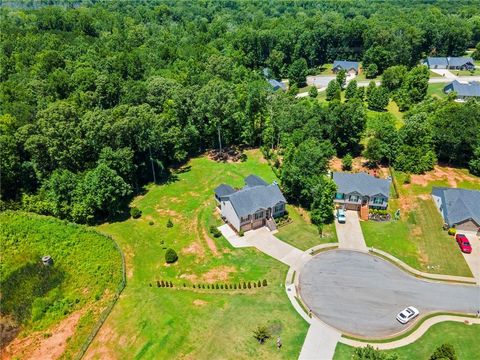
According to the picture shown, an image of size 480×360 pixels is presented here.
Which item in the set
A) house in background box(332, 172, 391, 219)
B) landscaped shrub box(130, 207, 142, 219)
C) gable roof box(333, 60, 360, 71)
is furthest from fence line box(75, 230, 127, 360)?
gable roof box(333, 60, 360, 71)

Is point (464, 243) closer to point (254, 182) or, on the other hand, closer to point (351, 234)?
point (351, 234)

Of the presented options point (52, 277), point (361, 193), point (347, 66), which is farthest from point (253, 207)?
point (347, 66)

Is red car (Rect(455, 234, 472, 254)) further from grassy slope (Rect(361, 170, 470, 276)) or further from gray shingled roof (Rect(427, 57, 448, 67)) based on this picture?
gray shingled roof (Rect(427, 57, 448, 67))

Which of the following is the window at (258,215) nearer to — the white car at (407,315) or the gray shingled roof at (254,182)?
the gray shingled roof at (254,182)

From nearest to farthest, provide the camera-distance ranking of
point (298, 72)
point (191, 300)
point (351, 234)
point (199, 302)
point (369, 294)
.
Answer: point (199, 302) → point (191, 300) → point (369, 294) → point (351, 234) → point (298, 72)

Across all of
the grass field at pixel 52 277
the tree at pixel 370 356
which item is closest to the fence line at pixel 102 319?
the grass field at pixel 52 277

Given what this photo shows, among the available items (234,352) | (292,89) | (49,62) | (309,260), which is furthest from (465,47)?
(234,352)

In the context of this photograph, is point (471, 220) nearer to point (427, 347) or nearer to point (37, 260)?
point (427, 347)
